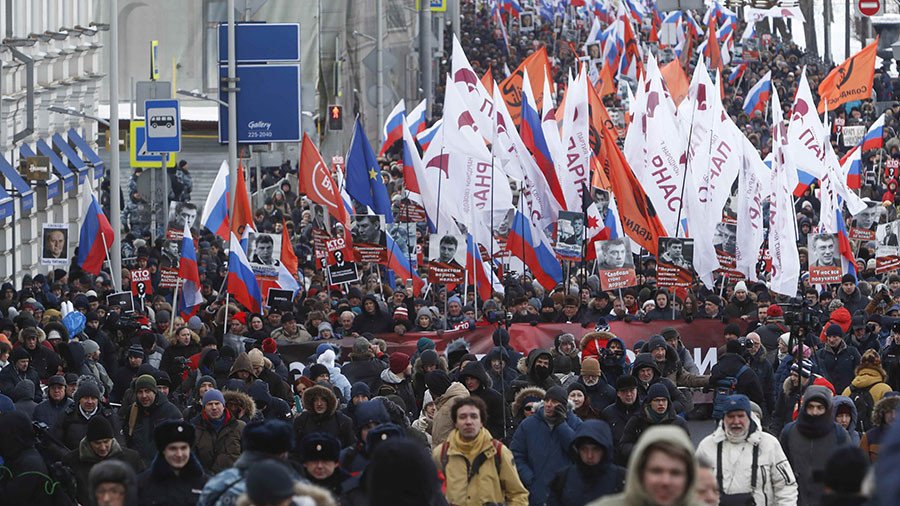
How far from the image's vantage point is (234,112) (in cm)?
2930

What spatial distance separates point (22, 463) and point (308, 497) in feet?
13.4

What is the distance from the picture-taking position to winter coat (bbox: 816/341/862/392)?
1586cm

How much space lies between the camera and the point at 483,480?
387 inches

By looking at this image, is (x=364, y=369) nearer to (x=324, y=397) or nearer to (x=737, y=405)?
(x=324, y=397)

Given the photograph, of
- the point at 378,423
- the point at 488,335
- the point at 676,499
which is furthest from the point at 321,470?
the point at 488,335

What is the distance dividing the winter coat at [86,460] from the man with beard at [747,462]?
2.76 m

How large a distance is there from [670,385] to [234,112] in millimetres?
16947

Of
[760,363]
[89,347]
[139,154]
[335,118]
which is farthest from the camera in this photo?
[335,118]

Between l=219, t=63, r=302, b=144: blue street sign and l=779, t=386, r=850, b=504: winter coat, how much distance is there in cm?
1757

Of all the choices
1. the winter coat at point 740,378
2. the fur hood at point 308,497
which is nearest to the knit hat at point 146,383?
the winter coat at point 740,378

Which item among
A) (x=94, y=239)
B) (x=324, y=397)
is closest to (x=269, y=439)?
(x=324, y=397)

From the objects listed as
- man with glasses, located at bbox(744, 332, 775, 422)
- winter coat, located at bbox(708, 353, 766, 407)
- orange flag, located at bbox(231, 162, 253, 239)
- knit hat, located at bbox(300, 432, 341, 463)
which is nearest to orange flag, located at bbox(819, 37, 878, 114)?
orange flag, located at bbox(231, 162, 253, 239)

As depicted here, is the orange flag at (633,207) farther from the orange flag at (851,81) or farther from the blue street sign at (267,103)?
the orange flag at (851,81)

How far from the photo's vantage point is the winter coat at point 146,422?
13.0m
